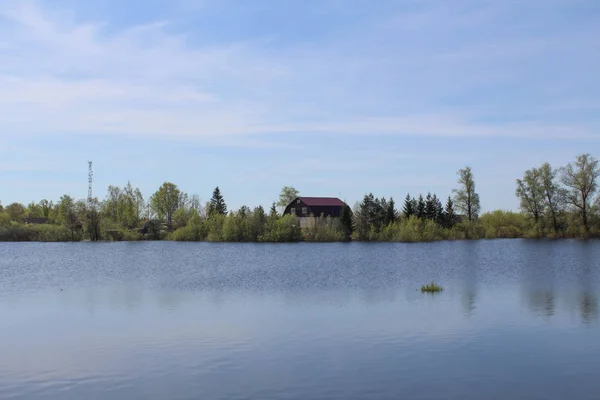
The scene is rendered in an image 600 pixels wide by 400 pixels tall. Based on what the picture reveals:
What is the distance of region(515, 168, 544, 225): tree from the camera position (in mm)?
98500

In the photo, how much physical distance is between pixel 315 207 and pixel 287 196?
70.0 ft

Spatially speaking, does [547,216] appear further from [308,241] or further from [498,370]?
[498,370]

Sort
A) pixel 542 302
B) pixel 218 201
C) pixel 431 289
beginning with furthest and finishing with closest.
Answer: pixel 218 201
pixel 431 289
pixel 542 302

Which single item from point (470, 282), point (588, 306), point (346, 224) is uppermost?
point (346, 224)

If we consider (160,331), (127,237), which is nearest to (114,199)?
(127,237)

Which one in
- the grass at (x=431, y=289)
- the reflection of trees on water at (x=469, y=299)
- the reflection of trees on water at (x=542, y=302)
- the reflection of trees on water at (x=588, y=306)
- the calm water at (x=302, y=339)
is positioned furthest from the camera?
the grass at (x=431, y=289)

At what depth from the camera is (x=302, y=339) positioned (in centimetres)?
1947

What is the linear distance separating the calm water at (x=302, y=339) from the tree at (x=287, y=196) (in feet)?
344

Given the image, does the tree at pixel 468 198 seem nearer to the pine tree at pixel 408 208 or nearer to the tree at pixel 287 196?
the pine tree at pixel 408 208

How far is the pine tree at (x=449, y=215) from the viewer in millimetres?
105000

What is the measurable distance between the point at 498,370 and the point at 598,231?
89.0 metres

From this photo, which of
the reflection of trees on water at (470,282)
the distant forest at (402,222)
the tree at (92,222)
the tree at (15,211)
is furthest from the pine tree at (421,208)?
the tree at (15,211)

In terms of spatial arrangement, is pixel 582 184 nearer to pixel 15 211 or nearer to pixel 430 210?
pixel 430 210

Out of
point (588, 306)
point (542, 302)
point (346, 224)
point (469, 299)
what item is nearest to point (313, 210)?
point (346, 224)
